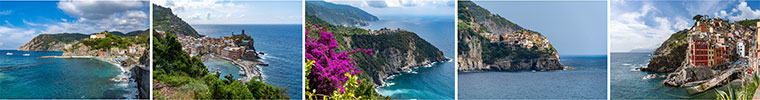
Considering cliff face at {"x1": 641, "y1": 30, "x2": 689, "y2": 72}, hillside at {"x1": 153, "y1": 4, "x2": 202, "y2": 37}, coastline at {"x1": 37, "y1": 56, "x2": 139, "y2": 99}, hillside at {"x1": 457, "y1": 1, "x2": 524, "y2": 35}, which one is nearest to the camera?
hillside at {"x1": 153, "y1": 4, "x2": 202, "y2": 37}

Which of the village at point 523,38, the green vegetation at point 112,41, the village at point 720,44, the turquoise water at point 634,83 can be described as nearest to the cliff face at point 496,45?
the village at point 523,38

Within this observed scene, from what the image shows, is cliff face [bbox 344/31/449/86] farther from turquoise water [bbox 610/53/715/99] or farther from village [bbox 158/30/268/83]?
turquoise water [bbox 610/53/715/99]

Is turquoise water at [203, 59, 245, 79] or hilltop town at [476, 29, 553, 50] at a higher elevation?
hilltop town at [476, 29, 553, 50]

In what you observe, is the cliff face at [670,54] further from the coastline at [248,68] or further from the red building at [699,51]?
the coastline at [248,68]

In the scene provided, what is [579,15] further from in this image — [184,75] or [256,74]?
[184,75]

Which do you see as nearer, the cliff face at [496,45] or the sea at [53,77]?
the sea at [53,77]

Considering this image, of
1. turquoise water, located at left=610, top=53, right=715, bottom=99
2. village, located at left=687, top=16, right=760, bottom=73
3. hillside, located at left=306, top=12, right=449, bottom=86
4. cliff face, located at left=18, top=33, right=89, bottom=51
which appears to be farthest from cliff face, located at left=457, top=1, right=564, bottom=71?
cliff face, located at left=18, top=33, right=89, bottom=51

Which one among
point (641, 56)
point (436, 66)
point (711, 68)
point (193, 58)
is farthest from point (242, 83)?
point (711, 68)
